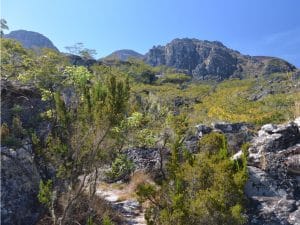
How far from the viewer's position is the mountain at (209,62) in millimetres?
168375

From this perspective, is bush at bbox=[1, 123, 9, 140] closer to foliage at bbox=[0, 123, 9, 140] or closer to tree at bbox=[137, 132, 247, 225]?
foliage at bbox=[0, 123, 9, 140]

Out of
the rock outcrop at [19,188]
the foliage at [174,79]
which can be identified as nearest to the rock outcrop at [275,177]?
the rock outcrop at [19,188]

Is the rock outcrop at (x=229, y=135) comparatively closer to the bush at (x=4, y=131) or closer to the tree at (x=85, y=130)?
the bush at (x=4, y=131)

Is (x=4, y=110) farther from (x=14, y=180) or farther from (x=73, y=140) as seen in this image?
(x=73, y=140)

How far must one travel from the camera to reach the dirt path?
1262cm

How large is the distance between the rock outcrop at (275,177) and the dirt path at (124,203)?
312cm

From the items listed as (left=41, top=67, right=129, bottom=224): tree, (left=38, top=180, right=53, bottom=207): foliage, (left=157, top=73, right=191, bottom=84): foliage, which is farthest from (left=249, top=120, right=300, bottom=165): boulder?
(left=157, top=73, right=191, bottom=84): foliage

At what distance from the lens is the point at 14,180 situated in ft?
37.5

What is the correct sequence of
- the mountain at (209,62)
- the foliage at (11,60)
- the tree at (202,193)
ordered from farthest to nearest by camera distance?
the mountain at (209,62)
the foliage at (11,60)
the tree at (202,193)

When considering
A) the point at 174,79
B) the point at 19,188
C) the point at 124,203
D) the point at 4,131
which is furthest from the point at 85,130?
the point at 174,79

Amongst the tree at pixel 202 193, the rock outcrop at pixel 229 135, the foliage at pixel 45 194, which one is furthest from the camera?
the rock outcrop at pixel 229 135

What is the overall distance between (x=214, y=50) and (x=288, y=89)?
4264 inches

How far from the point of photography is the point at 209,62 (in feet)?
574

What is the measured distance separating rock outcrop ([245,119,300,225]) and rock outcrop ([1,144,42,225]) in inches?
218
